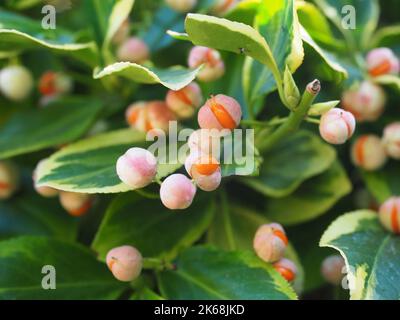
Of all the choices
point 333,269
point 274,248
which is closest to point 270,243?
point 274,248

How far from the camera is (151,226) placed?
85cm

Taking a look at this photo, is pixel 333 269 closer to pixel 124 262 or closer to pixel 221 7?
pixel 124 262

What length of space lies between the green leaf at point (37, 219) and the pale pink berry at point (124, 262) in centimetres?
17

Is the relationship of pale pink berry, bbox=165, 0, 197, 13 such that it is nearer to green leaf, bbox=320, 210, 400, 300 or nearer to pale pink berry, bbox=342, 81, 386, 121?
pale pink berry, bbox=342, 81, 386, 121

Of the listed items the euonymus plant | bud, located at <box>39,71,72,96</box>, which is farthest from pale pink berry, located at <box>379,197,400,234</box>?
bud, located at <box>39,71,72,96</box>

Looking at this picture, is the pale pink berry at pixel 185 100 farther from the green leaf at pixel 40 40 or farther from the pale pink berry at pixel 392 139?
the pale pink berry at pixel 392 139

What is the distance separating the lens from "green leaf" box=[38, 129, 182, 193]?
2.48 feet

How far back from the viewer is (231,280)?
78 cm

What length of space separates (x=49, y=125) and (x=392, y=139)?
17.6 inches

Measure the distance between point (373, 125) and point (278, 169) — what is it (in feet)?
0.52

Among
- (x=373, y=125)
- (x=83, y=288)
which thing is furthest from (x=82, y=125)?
(x=373, y=125)
